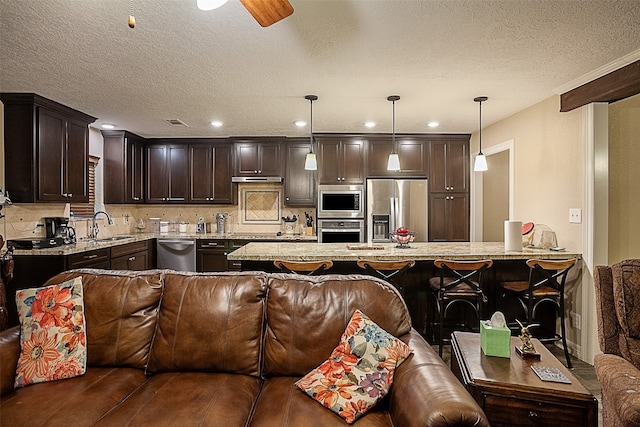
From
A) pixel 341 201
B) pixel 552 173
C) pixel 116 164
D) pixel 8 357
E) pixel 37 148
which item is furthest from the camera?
pixel 341 201

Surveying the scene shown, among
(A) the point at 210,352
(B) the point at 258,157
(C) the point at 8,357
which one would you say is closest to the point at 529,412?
(A) the point at 210,352

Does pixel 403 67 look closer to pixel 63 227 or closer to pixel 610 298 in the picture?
pixel 610 298

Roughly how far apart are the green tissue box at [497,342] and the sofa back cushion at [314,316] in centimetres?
38

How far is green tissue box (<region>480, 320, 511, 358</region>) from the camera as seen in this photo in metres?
1.77

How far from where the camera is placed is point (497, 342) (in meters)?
1.78

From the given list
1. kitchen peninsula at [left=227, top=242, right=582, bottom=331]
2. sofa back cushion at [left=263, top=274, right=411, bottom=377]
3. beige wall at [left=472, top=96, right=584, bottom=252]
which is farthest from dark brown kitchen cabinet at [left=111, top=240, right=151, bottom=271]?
beige wall at [left=472, top=96, right=584, bottom=252]

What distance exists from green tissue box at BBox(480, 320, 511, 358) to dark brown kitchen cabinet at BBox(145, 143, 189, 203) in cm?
503

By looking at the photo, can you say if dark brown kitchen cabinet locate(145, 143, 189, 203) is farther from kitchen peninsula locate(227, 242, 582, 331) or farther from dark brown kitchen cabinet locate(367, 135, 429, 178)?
dark brown kitchen cabinet locate(367, 135, 429, 178)

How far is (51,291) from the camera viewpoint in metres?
1.86

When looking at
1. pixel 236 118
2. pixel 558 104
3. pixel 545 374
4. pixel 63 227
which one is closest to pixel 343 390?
pixel 545 374

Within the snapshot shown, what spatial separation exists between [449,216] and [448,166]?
75 centimetres

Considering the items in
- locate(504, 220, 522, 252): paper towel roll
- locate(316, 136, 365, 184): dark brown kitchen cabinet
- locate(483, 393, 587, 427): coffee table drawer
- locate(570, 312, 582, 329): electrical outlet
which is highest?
locate(316, 136, 365, 184): dark brown kitchen cabinet

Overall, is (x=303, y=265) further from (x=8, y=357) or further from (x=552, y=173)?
(x=552, y=173)

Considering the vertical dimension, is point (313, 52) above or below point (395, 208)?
above
